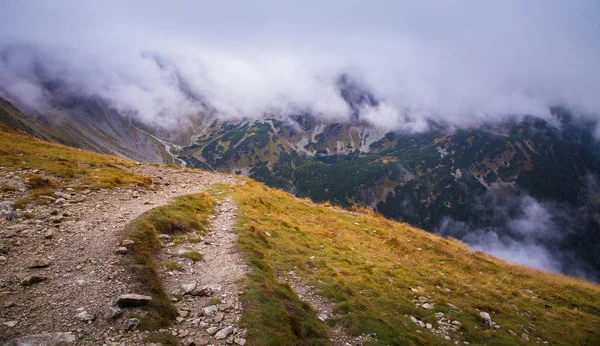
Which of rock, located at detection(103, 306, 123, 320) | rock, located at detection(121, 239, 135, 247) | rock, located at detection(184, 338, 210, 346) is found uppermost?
rock, located at detection(121, 239, 135, 247)

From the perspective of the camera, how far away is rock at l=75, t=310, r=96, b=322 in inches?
269

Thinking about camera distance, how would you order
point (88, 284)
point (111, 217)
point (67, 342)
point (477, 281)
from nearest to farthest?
1. point (67, 342)
2. point (88, 284)
3. point (111, 217)
4. point (477, 281)

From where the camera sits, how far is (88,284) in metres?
8.24

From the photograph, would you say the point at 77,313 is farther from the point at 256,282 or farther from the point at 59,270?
the point at 256,282

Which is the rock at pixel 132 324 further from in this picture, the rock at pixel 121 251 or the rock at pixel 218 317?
the rock at pixel 121 251

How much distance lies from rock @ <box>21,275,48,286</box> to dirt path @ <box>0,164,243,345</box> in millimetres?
98

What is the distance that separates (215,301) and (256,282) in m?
1.77

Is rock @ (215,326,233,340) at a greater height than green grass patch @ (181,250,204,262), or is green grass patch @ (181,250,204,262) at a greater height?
rock @ (215,326,233,340)

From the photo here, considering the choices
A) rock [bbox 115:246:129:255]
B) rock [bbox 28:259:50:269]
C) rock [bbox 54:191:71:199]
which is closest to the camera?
rock [bbox 28:259:50:269]

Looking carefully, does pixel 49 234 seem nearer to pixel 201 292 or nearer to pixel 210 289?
pixel 201 292

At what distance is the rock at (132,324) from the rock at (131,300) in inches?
25.4

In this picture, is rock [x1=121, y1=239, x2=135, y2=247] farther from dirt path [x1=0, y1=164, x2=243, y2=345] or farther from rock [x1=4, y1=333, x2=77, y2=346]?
rock [x1=4, y1=333, x2=77, y2=346]

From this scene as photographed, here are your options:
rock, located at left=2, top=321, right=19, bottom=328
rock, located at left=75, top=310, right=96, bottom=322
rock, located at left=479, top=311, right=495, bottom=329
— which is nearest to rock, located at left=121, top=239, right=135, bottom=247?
rock, located at left=75, top=310, right=96, bottom=322

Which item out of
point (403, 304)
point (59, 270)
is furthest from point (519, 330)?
point (59, 270)
